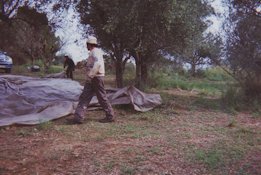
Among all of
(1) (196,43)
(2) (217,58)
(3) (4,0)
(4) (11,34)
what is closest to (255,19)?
(2) (217,58)

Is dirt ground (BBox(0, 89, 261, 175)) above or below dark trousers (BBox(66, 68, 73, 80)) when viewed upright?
below

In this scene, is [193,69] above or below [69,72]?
above

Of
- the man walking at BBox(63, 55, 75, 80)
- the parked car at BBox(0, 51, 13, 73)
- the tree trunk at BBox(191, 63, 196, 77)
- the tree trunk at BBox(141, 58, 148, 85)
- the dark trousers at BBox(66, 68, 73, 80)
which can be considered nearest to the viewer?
the tree trunk at BBox(141, 58, 148, 85)

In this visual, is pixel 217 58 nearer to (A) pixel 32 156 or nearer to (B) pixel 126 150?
(B) pixel 126 150

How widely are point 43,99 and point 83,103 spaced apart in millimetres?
1505

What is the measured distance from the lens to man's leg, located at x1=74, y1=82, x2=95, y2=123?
22.6ft

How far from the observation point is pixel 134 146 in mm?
5473

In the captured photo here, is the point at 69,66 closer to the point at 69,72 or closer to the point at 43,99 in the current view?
the point at 69,72

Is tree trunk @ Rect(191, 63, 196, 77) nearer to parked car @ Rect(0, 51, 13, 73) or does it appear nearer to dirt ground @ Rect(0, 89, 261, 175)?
parked car @ Rect(0, 51, 13, 73)

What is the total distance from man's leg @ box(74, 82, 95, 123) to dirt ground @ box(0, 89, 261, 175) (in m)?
0.21

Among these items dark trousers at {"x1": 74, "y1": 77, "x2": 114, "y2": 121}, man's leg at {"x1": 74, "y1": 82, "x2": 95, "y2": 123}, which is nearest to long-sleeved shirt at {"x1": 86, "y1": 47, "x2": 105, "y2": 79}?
dark trousers at {"x1": 74, "y1": 77, "x2": 114, "y2": 121}

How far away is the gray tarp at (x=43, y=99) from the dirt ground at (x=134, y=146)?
1.00 ft

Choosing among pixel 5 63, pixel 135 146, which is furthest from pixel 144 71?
pixel 135 146

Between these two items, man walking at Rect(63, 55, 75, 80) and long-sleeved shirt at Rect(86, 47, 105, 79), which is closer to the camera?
long-sleeved shirt at Rect(86, 47, 105, 79)
